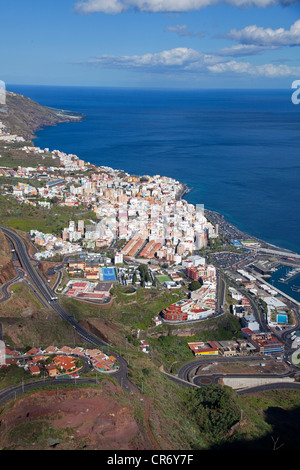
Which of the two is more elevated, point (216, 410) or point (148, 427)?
point (148, 427)

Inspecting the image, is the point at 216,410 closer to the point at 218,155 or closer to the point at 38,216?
the point at 38,216

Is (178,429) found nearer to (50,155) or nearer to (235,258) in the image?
(235,258)

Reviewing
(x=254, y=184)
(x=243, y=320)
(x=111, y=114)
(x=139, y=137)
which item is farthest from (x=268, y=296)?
(x=111, y=114)

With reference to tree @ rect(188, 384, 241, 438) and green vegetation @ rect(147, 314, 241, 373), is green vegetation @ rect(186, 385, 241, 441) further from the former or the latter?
green vegetation @ rect(147, 314, 241, 373)

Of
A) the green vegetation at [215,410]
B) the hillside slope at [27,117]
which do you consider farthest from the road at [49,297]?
the hillside slope at [27,117]

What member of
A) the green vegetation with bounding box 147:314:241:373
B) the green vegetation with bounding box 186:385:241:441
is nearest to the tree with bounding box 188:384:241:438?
the green vegetation with bounding box 186:385:241:441

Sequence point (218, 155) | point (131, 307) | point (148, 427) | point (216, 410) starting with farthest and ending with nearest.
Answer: point (218, 155) < point (131, 307) < point (216, 410) < point (148, 427)

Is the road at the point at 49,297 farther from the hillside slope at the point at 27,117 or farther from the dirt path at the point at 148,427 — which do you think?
the hillside slope at the point at 27,117

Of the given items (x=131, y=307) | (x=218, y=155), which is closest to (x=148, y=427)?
(x=131, y=307)
